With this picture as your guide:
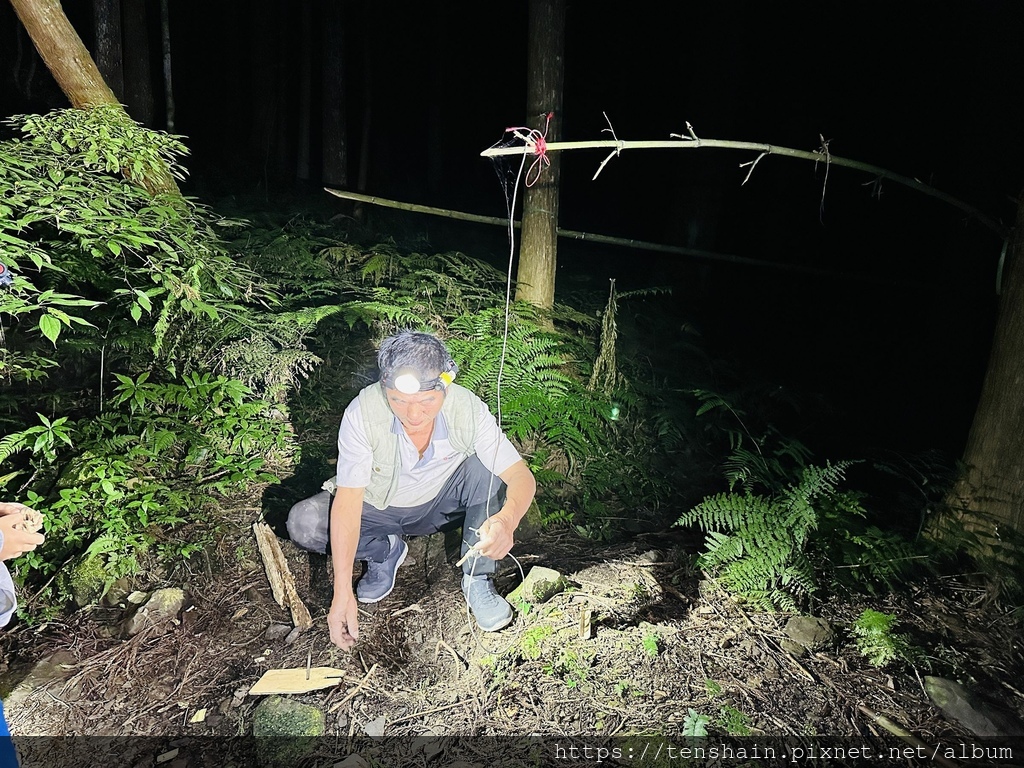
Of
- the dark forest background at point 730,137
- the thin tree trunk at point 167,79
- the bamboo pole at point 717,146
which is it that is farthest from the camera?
the thin tree trunk at point 167,79

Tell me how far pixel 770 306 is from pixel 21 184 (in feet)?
38.2

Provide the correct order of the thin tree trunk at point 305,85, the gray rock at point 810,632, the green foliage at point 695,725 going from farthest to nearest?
the thin tree trunk at point 305,85 → the gray rock at point 810,632 → the green foliage at point 695,725

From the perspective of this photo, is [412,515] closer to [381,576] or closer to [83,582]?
[381,576]

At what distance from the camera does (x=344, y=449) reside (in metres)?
3.09

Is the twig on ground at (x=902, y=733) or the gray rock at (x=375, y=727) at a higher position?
the twig on ground at (x=902, y=733)

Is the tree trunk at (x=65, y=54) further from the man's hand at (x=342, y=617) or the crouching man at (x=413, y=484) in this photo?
the man's hand at (x=342, y=617)

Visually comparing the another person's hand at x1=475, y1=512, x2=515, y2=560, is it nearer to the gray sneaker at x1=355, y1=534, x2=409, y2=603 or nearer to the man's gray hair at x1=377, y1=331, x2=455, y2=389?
the man's gray hair at x1=377, y1=331, x2=455, y2=389

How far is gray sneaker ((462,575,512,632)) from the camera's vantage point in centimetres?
315

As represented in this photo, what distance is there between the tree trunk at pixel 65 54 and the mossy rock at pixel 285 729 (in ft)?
12.5

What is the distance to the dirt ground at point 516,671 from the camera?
265 cm

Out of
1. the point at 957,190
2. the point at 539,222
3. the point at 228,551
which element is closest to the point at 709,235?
the point at 957,190

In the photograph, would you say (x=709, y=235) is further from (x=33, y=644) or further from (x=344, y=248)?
(x=33, y=644)

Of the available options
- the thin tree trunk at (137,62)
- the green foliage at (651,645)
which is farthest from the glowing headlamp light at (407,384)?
the thin tree trunk at (137,62)

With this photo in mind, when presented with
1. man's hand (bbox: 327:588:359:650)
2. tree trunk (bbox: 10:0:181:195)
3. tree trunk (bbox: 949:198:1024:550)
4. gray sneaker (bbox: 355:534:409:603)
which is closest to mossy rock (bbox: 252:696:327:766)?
man's hand (bbox: 327:588:359:650)
